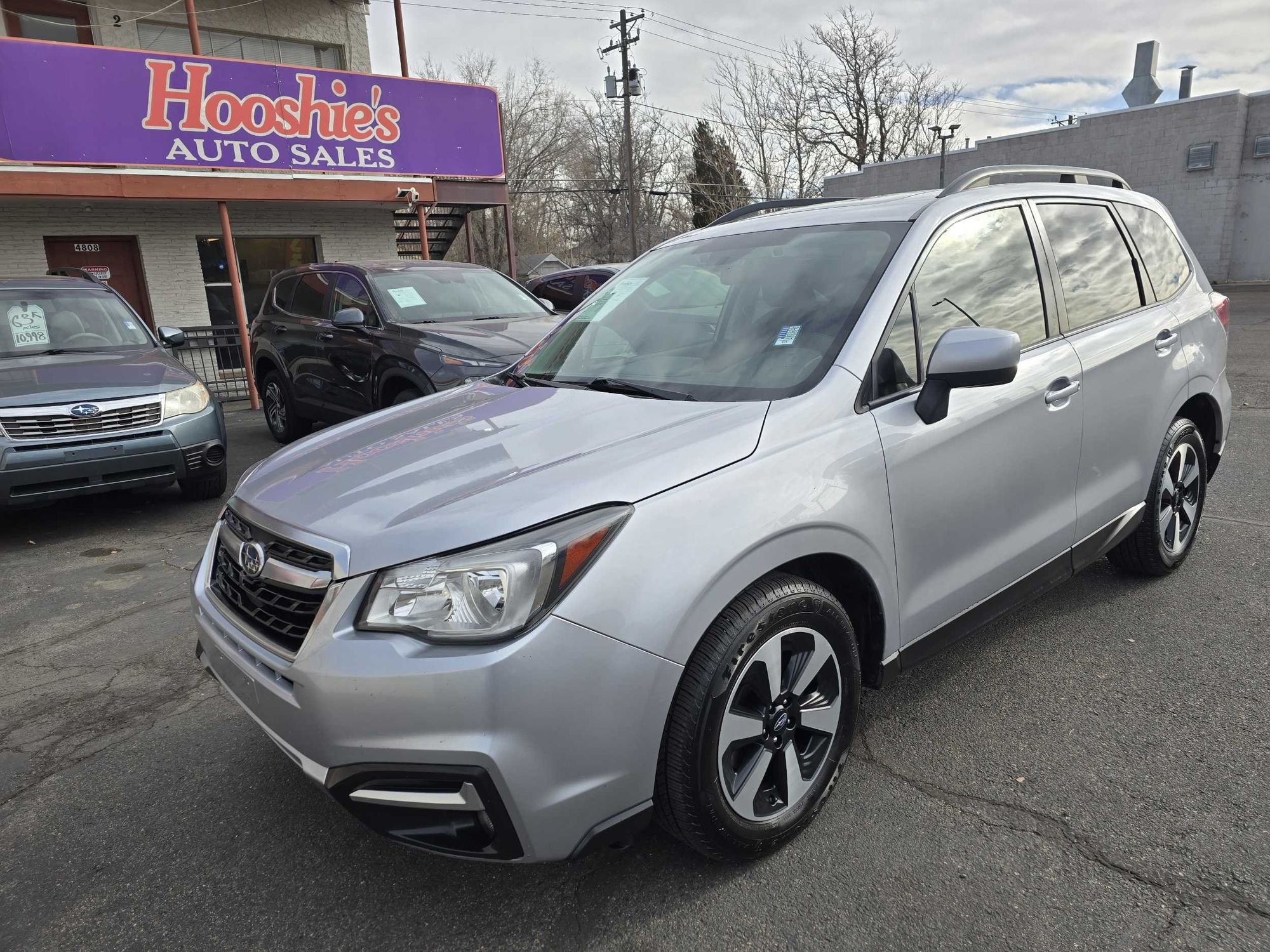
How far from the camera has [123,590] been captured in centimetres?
480

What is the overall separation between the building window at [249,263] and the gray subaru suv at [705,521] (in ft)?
41.7

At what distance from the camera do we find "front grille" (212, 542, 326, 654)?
208 centimetres

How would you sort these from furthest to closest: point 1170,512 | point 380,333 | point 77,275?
point 77,275 < point 380,333 < point 1170,512

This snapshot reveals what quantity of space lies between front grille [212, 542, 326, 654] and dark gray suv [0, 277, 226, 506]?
3.91 meters

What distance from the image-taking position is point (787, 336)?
270 centimetres

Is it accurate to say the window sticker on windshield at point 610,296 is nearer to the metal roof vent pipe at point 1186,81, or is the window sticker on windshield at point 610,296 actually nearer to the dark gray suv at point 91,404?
the dark gray suv at point 91,404

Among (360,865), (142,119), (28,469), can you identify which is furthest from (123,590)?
(142,119)

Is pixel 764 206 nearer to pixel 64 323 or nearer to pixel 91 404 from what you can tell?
pixel 91 404

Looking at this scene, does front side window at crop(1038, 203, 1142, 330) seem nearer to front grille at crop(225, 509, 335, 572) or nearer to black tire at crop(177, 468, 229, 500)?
front grille at crop(225, 509, 335, 572)

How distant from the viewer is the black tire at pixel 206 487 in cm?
650

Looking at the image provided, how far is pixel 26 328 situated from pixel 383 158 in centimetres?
765

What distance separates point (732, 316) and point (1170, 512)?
2405 millimetres

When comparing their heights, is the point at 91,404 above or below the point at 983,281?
below

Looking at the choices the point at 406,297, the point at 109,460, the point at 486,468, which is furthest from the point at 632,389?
the point at 406,297
